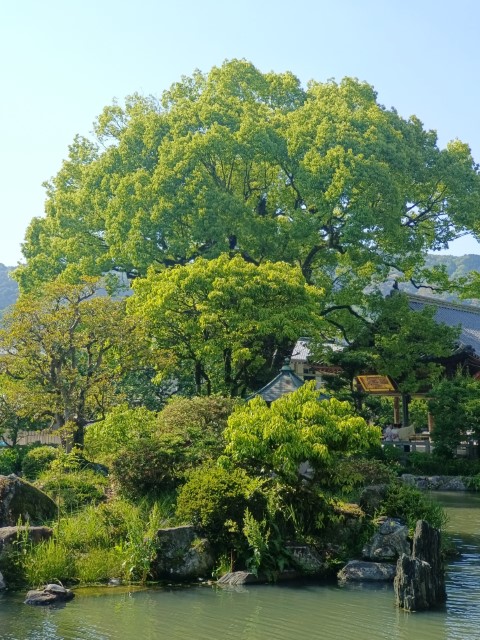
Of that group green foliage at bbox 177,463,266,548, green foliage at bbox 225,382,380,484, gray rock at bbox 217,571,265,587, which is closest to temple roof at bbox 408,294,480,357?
green foliage at bbox 225,382,380,484

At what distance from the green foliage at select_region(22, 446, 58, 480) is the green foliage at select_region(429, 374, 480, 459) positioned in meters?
13.6

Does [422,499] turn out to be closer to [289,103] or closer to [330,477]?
[330,477]

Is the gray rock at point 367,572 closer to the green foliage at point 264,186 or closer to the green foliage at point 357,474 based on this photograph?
the green foliage at point 357,474

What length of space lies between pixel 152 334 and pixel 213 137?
32.8 feet

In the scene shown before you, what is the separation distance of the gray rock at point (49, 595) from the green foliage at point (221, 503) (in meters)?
2.42

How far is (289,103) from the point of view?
35156 mm

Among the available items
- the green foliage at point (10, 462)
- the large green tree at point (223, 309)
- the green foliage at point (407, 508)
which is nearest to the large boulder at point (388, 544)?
the green foliage at point (407, 508)

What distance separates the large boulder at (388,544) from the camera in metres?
14.0

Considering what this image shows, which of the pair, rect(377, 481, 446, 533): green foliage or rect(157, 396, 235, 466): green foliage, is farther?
rect(157, 396, 235, 466): green foliage

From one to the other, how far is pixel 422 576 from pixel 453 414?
16.9 metres

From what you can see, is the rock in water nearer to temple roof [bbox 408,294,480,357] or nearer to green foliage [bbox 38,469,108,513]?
green foliage [bbox 38,469,108,513]

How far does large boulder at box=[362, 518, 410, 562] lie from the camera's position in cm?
1396

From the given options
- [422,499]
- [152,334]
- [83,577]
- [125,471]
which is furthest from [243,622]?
[152,334]

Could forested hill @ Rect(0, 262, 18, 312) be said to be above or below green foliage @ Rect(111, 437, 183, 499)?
above
